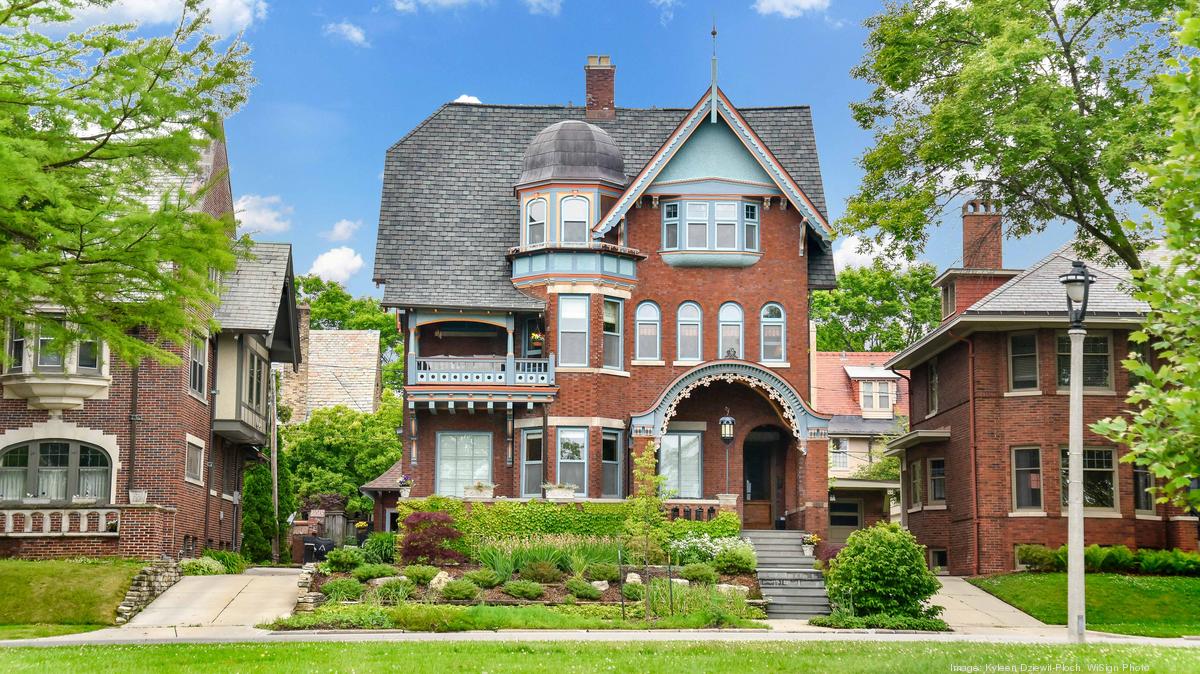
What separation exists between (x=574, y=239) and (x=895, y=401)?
3323 centimetres

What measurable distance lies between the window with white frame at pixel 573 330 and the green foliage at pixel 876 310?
39186 mm

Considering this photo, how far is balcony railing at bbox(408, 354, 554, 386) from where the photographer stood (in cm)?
3625

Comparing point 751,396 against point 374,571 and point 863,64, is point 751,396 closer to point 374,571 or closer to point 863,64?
point 863,64

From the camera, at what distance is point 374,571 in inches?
1137

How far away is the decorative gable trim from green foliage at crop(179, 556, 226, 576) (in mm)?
13380

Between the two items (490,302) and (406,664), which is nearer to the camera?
(406,664)

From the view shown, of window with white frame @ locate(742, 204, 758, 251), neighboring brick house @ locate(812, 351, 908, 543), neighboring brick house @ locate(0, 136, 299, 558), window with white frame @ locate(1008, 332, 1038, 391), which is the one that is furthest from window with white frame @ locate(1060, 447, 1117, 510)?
neighboring brick house @ locate(812, 351, 908, 543)

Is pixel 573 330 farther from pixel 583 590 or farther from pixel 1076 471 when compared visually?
pixel 1076 471

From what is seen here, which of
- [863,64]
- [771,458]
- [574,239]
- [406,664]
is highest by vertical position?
[863,64]

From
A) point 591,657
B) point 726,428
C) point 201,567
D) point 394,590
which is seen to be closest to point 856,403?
point 726,428

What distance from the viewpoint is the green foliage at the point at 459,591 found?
27.4 metres

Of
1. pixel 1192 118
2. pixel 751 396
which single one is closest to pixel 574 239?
pixel 751 396

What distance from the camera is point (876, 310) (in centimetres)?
7675

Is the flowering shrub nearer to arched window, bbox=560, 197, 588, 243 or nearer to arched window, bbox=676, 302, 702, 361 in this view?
arched window, bbox=676, 302, 702, 361
